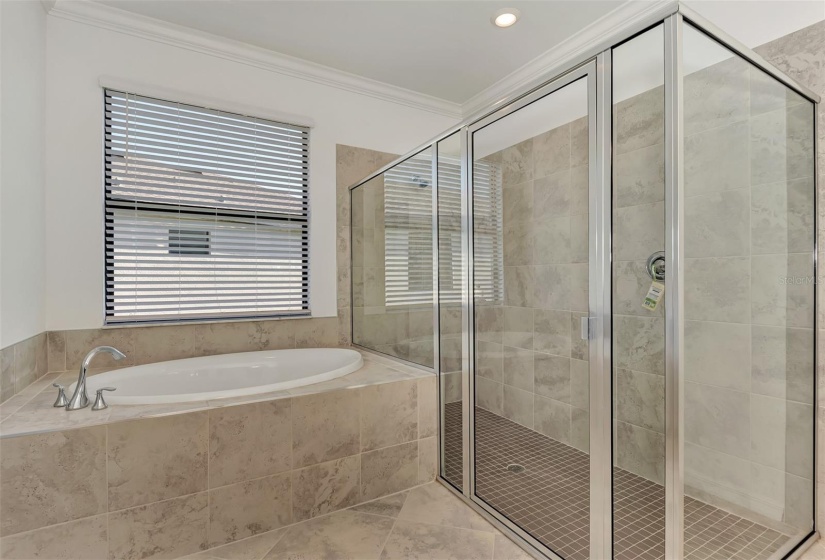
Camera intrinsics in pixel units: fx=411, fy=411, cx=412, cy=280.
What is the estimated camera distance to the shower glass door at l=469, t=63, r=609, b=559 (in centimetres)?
144

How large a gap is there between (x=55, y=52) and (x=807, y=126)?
3.62 metres

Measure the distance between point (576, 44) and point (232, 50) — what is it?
85.9 inches

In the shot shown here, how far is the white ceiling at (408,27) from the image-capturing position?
7.31 ft

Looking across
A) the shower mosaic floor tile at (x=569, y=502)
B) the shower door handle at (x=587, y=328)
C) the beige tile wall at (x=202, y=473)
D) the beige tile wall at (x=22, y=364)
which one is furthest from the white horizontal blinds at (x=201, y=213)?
the shower door handle at (x=587, y=328)

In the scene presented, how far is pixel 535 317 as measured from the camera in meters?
1.67

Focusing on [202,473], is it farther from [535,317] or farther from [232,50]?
[232,50]

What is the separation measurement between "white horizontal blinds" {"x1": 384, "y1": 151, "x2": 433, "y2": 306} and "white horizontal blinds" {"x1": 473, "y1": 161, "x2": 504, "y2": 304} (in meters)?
0.39

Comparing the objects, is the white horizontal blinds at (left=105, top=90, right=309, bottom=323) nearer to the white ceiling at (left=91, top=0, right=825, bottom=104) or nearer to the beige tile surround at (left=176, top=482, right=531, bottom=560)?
the white ceiling at (left=91, top=0, right=825, bottom=104)

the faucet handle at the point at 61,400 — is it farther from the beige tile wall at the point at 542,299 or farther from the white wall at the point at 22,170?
the beige tile wall at the point at 542,299

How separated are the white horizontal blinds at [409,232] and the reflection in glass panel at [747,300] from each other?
1.31 m

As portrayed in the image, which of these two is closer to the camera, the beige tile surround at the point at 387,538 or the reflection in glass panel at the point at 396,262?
the beige tile surround at the point at 387,538

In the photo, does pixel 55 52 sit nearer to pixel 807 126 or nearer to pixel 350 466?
pixel 350 466

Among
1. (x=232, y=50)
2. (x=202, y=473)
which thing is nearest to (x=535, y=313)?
(x=202, y=473)

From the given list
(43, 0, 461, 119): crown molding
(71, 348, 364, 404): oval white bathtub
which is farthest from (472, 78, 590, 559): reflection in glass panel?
(43, 0, 461, 119): crown molding
